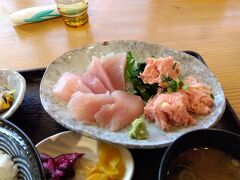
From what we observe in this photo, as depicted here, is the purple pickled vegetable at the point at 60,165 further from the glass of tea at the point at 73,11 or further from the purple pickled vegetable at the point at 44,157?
the glass of tea at the point at 73,11

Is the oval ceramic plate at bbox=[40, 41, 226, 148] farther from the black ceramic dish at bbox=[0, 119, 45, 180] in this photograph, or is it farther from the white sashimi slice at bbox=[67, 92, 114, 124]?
the black ceramic dish at bbox=[0, 119, 45, 180]

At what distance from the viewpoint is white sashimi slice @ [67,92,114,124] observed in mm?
1113

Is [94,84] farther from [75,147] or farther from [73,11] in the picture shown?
[73,11]

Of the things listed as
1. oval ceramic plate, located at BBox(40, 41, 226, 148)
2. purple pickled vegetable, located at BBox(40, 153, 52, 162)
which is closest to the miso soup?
oval ceramic plate, located at BBox(40, 41, 226, 148)

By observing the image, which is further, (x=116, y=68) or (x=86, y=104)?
(x=116, y=68)

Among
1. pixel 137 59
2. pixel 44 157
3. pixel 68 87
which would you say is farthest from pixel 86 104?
pixel 137 59

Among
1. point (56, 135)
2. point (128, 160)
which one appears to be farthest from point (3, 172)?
point (128, 160)

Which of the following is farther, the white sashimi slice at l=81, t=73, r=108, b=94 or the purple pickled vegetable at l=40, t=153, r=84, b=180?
the white sashimi slice at l=81, t=73, r=108, b=94

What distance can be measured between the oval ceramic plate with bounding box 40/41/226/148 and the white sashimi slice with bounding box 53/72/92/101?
0.02m

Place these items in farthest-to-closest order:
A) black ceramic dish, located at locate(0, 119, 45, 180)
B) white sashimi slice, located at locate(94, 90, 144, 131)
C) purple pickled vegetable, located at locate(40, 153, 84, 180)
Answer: white sashimi slice, located at locate(94, 90, 144, 131), purple pickled vegetable, located at locate(40, 153, 84, 180), black ceramic dish, located at locate(0, 119, 45, 180)

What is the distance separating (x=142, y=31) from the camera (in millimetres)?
1619

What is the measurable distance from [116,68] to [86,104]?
214mm

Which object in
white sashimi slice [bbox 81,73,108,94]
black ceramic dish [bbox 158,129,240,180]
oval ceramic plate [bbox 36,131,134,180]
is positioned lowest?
oval ceramic plate [bbox 36,131,134,180]

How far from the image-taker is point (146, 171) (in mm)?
992
